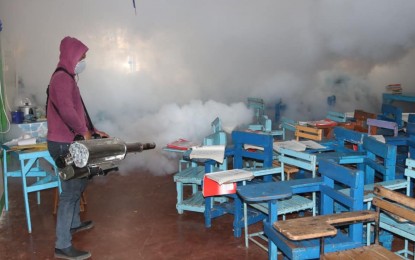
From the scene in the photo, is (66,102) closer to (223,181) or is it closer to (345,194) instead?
(223,181)

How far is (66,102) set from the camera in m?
2.95

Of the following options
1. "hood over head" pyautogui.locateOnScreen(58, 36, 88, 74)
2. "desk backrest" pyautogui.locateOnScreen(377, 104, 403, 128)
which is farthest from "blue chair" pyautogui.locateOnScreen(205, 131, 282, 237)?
"desk backrest" pyautogui.locateOnScreen(377, 104, 403, 128)

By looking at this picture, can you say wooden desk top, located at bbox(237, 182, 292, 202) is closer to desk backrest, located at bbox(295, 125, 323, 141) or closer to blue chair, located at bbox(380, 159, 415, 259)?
blue chair, located at bbox(380, 159, 415, 259)

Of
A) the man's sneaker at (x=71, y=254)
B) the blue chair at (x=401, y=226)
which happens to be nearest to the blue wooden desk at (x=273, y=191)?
the blue chair at (x=401, y=226)

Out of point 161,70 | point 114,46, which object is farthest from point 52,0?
point 161,70

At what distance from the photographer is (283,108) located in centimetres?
757

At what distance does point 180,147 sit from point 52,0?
11.9 feet

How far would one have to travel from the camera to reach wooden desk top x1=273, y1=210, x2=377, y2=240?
1922 millimetres

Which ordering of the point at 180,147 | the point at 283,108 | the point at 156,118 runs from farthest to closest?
the point at 283,108 → the point at 156,118 → the point at 180,147

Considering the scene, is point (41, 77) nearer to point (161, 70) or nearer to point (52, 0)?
point (52, 0)

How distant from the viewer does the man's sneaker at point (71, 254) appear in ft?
10.2

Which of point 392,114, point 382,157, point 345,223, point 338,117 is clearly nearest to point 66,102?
point 345,223

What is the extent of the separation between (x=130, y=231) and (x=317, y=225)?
2084 mm

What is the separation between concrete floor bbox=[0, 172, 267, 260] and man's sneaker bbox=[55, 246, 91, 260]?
0.07 meters
